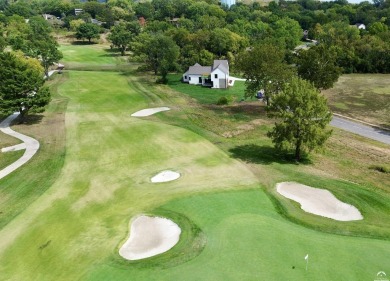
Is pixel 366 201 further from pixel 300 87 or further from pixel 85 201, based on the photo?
pixel 85 201

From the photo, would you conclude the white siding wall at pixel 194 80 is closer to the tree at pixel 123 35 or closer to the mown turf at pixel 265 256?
the tree at pixel 123 35

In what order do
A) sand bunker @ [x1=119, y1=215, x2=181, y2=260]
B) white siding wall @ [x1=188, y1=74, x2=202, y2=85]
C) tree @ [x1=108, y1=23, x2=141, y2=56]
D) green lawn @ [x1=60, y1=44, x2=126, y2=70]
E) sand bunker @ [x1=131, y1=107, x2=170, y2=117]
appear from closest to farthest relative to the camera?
sand bunker @ [x1=119, y1=215, x2=181, y2=260], sand bunker @ [x1=131, y1=107, x2=170, y2=117], white siding wall @ [x1=188, y1=74, x2=202, y2=85], green lawn @ [x1=60, y1=44, x2=126, y2=70], tree @ [x1=108, y1=23, x2=141, y2=56]

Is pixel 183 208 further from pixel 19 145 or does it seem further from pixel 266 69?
pixel 266 69

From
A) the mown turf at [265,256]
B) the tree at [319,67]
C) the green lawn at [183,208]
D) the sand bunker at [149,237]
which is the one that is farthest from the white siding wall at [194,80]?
the mown turf at [265,256]

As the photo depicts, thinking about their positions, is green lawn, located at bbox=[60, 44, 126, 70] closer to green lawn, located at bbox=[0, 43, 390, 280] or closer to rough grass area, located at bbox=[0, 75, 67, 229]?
rough grass area, located at bbox=[0, 75, 67, 229]

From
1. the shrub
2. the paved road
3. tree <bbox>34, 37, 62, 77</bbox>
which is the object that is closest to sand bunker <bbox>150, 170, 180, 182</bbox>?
the paved road

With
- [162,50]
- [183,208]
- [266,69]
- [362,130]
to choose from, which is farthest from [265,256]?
[162,50]
